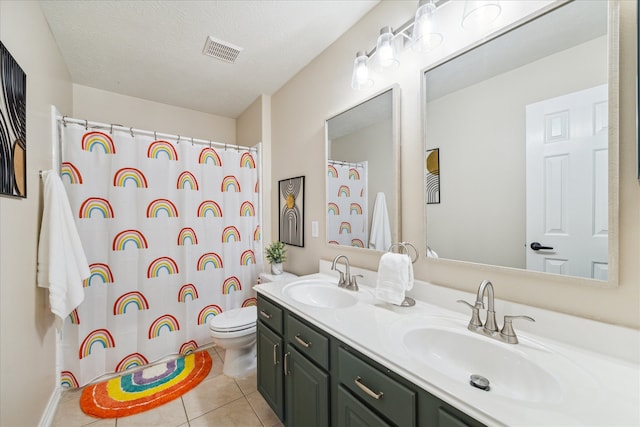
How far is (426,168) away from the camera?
50.2 inches

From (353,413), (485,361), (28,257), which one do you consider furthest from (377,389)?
(28,257)

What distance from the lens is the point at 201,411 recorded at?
1628 mm

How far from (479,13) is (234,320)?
92.3 inches

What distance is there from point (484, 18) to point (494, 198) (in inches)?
30.1

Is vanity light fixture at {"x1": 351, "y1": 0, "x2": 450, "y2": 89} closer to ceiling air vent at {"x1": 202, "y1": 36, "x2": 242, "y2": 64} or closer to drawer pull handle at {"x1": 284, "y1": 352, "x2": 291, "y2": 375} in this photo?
ceiling air vent at {"x1": 202, "y1": 36, "x2": 242, "y2": 64}

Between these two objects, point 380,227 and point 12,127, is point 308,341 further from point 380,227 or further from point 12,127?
point 12,127

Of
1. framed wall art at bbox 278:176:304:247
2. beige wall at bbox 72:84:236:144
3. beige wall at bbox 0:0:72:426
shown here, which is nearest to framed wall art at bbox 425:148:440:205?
framed wall art at bbox 278:176:304:247

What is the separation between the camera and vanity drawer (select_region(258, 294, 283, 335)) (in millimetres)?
1357

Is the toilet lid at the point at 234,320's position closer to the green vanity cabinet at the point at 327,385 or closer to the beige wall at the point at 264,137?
the green vanity cabinet at the point at 327,385

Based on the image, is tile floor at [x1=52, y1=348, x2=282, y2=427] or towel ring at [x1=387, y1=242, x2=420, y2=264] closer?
towel ring at [x1=387, y1=242, x2=420, y2=264]

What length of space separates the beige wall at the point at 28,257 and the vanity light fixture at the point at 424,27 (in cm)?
179

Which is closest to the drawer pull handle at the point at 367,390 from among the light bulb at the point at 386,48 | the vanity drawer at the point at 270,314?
the vanity drawer at the point at 270,314

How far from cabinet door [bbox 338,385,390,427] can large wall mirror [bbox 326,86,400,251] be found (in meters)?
0.76

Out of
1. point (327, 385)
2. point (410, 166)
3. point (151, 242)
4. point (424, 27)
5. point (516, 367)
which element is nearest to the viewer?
point (516, 367)
